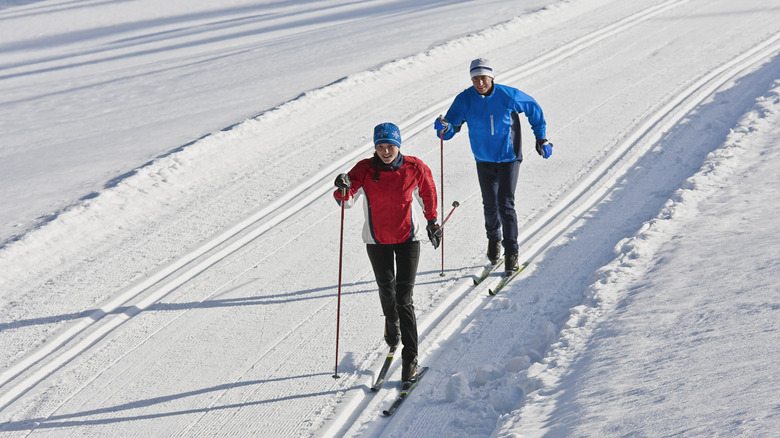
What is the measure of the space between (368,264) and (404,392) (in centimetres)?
226

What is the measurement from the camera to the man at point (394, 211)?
5.05 metres

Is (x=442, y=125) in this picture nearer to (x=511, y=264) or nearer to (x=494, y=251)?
(x=494, y=251)

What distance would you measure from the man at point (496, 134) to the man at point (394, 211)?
1.60m

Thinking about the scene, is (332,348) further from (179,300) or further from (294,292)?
(179,300)

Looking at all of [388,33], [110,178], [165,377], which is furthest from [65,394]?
[388,33]

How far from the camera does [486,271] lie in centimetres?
700

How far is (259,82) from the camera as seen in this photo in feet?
49.9

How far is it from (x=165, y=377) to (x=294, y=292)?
157 cm

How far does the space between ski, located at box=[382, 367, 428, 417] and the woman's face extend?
1.64m

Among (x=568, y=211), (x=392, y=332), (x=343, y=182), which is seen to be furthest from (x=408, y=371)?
(x=568, y=211)

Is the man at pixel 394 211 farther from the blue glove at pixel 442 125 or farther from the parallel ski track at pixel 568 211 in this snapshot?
the blue glove at pixel 442 125

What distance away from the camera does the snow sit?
4.89m

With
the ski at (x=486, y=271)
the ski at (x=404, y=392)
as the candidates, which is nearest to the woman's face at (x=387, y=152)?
the ski at (x=404, y=392)

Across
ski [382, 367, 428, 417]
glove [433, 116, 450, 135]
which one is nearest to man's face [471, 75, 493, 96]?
glove [433, 116, 450, 135]
